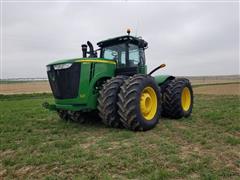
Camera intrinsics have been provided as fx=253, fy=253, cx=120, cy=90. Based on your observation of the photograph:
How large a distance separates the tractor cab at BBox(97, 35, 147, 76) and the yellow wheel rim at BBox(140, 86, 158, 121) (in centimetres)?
86

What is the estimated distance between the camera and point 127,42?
7176 mm

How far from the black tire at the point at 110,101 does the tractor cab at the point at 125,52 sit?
1.10m

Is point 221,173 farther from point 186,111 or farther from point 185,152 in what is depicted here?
point 186,111

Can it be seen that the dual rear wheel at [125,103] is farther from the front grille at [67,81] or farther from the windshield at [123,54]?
the windshield at [123,54]

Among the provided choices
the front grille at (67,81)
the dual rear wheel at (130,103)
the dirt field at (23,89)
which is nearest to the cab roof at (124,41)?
the dual rear wheel at (130,103)

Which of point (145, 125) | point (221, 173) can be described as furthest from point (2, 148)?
point (221, 173)

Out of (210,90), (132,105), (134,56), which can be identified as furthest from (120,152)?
(210,90)

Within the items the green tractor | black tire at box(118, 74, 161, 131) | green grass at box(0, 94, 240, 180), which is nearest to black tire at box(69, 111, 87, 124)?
the green tractor

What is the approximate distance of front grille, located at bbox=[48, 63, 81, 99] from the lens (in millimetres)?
6133

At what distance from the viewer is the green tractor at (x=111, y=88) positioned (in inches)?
235

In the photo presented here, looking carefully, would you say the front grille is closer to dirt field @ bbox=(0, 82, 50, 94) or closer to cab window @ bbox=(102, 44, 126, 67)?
cab window @ bbox=(102, 44, 126, 67)

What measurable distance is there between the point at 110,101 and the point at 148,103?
1203 millimetres

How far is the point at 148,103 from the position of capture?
666cm

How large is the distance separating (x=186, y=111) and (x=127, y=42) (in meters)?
3.09
